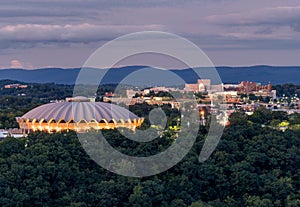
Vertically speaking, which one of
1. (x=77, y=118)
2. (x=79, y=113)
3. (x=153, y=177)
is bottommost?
(x=153, y=177)

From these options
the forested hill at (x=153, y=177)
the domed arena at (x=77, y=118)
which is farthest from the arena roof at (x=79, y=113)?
the forested hill at (x=153, y=177)

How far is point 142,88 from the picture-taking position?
311ft

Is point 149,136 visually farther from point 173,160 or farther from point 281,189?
point 281,189

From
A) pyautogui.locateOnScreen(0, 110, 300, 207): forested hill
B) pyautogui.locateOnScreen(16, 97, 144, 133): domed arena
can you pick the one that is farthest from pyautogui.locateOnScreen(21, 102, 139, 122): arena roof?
pyautogui.locateOnScreen(0, 110, 300, 207): forested hill

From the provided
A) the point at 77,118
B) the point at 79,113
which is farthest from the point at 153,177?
the point at 79,113

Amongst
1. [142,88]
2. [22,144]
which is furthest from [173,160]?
[142,88]

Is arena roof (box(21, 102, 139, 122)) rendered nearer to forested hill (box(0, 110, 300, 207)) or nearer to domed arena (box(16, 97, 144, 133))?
domed arena (box(16, 97, 144, 133))

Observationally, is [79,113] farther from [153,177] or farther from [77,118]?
[153,177]

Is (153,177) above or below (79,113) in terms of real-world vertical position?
below

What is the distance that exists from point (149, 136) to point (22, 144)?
578cm

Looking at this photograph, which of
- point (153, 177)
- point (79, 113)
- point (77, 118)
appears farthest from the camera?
point (79, 113)

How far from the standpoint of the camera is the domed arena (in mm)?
36344

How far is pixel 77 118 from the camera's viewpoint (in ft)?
120

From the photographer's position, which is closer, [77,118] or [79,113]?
[77,118]
